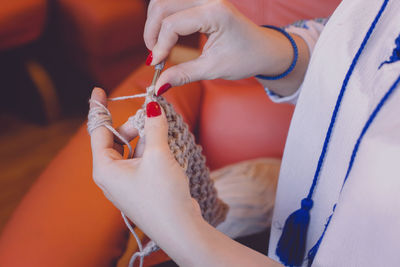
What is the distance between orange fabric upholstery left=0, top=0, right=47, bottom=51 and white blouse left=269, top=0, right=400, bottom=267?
890 mm

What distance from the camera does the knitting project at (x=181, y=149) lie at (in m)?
0.49

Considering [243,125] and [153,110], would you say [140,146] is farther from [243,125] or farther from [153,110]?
[243,125]

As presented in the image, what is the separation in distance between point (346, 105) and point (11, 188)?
1.17 meters

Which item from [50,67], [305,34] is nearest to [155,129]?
[305,34]

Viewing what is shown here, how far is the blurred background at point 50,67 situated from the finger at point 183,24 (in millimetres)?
813

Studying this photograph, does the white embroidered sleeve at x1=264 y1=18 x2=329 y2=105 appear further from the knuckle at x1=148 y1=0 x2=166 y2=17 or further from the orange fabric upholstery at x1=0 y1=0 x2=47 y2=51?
the orange fabric upholstery at x1=0 y1=0 x2=47 y2=51

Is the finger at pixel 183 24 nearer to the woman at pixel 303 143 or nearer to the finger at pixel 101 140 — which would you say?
the woman at pixel 303 143

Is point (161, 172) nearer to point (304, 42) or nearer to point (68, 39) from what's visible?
point (304, 42)

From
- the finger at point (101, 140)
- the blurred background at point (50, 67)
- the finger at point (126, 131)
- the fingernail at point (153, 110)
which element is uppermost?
the fingernail at point (153, 110)

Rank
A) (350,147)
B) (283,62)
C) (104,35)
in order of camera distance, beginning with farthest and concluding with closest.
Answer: (104,35)
(283,62)
(350,147)

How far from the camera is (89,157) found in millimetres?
647

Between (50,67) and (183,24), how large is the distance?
49.3 inches

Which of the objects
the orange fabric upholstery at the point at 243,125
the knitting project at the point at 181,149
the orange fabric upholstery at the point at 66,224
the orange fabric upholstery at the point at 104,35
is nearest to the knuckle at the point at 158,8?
the knitting project at the point at 181,149

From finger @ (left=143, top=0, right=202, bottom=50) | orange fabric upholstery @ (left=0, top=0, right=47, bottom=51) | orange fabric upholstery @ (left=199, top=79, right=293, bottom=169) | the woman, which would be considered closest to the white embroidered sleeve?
the woman
